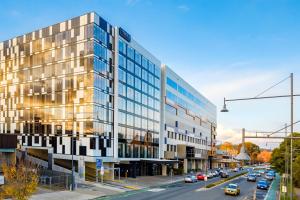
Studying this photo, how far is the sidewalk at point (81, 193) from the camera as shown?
38162mm

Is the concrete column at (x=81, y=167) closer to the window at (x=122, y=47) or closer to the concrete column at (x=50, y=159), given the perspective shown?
the concrete column at (x=50, y=159)

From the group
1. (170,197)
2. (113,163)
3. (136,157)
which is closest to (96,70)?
(113,163)

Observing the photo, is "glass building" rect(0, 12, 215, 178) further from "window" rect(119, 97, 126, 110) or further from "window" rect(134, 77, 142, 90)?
"window" rect(119, 97, 126, 110)

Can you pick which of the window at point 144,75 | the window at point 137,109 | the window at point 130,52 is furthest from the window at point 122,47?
the window at point 137,109

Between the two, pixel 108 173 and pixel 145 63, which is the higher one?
pixel 145 63

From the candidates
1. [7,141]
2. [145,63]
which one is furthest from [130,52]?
[7,141]

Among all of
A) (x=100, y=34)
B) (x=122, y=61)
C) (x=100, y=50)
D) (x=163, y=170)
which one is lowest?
(x=163, y=170)

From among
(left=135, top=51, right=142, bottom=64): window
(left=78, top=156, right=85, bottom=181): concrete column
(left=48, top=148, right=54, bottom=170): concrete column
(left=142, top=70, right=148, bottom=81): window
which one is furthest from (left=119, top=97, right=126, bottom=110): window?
(left=48, top=148, right=54, bottom=170): concrete column

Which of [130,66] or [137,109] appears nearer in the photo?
[130,66]

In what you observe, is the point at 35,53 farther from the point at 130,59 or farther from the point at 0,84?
the point at 130,59

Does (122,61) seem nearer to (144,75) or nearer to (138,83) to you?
(138,83)

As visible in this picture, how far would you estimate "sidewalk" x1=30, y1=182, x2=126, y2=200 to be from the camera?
125 ft

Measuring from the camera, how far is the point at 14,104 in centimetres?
7231

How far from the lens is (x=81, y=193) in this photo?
140 ft
